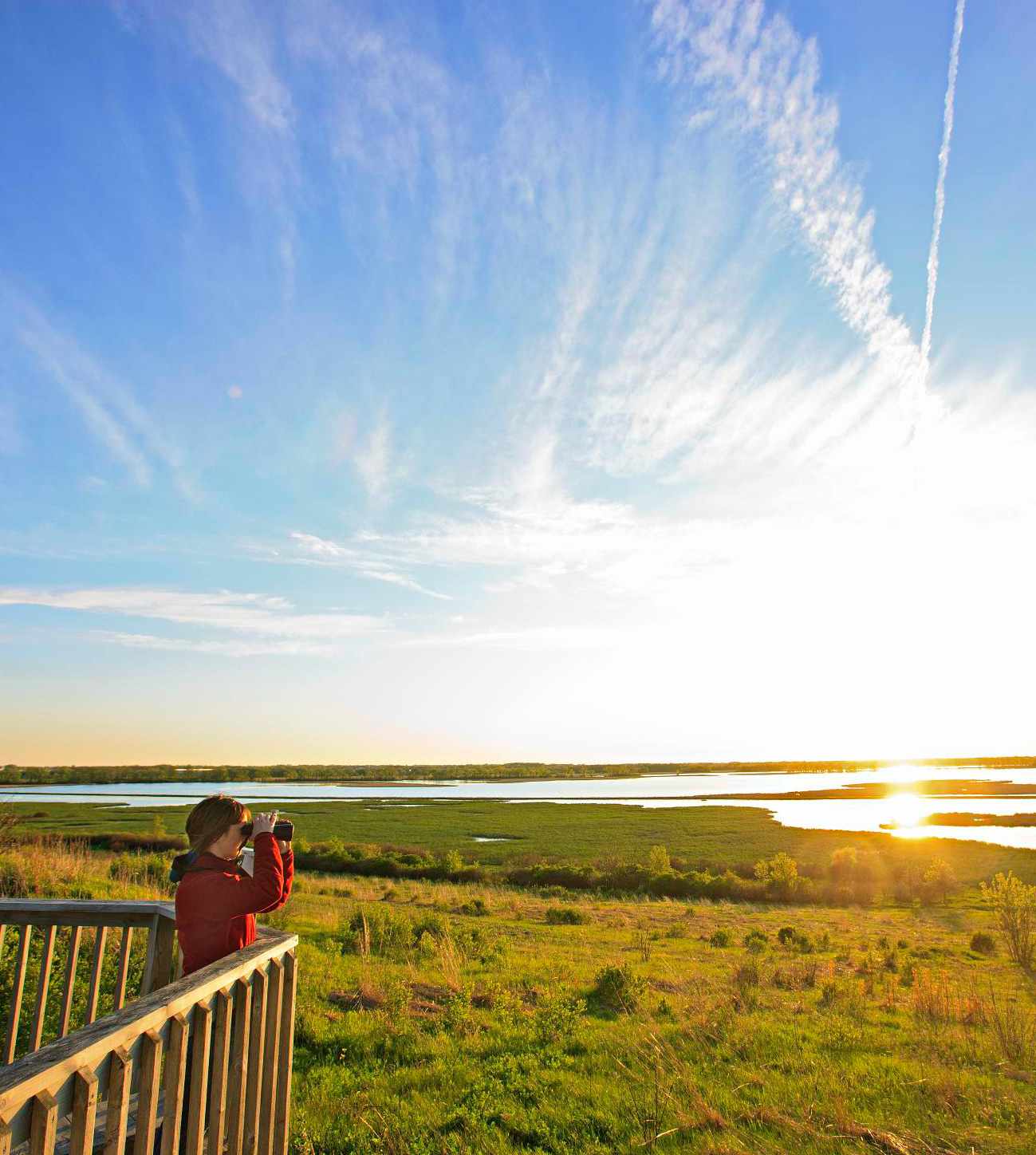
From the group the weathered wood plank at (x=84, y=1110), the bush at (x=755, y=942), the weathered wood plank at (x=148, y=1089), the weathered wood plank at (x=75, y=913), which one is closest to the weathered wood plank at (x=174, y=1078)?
the weathered wood plank at (x=148, y=1089)

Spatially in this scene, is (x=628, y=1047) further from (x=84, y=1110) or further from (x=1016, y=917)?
(x=1016, y=917)

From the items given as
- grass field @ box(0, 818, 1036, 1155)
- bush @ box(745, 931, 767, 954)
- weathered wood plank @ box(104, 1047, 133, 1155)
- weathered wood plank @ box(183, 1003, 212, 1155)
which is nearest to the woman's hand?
weathered wood plank @ box(183, 1003, 212, 1155)

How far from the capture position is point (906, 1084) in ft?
23.7

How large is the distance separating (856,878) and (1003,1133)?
134ft

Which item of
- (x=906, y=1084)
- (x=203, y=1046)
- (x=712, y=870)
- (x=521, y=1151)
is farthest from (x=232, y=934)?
(x=712, y=870)

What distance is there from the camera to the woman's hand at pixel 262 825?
12.2ft

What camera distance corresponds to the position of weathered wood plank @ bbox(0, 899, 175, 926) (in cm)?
447

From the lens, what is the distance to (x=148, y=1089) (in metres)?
2.31

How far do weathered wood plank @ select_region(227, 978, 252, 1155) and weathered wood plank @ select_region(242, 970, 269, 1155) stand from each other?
0.11m

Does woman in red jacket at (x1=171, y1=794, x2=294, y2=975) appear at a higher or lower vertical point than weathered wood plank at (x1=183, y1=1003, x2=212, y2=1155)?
higher

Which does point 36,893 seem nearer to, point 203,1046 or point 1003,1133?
point 203,1046

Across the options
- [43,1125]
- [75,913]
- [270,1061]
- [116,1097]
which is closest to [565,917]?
[75,913]

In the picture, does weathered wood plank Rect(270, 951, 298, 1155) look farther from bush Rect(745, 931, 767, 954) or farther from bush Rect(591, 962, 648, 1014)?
bush Rect(745, 931, 767, 954)

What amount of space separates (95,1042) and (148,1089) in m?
0.43
